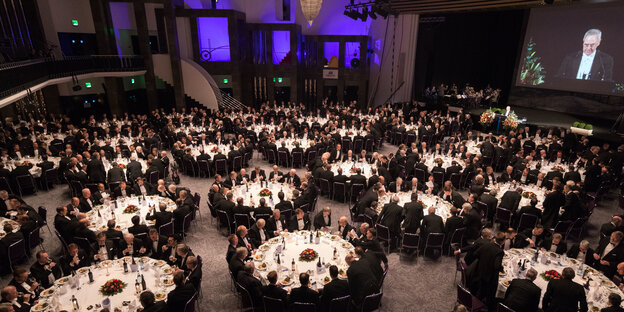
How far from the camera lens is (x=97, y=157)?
37.2ft

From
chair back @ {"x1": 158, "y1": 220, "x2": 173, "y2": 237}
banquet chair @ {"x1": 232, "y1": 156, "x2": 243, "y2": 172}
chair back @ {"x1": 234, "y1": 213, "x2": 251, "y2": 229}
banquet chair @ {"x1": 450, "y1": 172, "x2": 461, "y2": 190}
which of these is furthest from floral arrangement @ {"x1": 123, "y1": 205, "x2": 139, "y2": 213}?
banquet chair @ {"x1": 450, "y1": 172, "x2": 461, "y2": 190}

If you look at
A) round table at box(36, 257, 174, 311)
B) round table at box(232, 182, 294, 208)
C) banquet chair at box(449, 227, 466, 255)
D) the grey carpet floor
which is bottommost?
the grey carpet floor

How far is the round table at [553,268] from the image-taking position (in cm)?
579

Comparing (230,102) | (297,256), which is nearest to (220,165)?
(297,256)

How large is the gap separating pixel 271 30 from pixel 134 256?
1891 cm

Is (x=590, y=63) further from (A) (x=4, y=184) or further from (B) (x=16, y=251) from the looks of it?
(A) (x=4, y=184)

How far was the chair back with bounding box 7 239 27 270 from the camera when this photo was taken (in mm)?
7195

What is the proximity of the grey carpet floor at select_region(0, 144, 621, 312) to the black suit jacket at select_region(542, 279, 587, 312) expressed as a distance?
1.96 meters

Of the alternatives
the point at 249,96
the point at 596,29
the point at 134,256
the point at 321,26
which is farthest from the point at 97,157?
the point at 596,29

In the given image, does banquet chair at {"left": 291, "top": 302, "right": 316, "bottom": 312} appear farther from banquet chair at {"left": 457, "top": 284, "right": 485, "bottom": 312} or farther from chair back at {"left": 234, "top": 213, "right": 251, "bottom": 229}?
chair back at {"left": 234, "top": 213, "right": 251, "bottom": 229}

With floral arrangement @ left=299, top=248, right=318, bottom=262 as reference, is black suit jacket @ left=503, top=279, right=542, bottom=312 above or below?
above

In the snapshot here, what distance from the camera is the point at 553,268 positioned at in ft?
21.3

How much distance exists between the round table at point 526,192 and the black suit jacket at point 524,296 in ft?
14.2

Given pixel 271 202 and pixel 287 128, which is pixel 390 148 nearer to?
pixel 287 128
